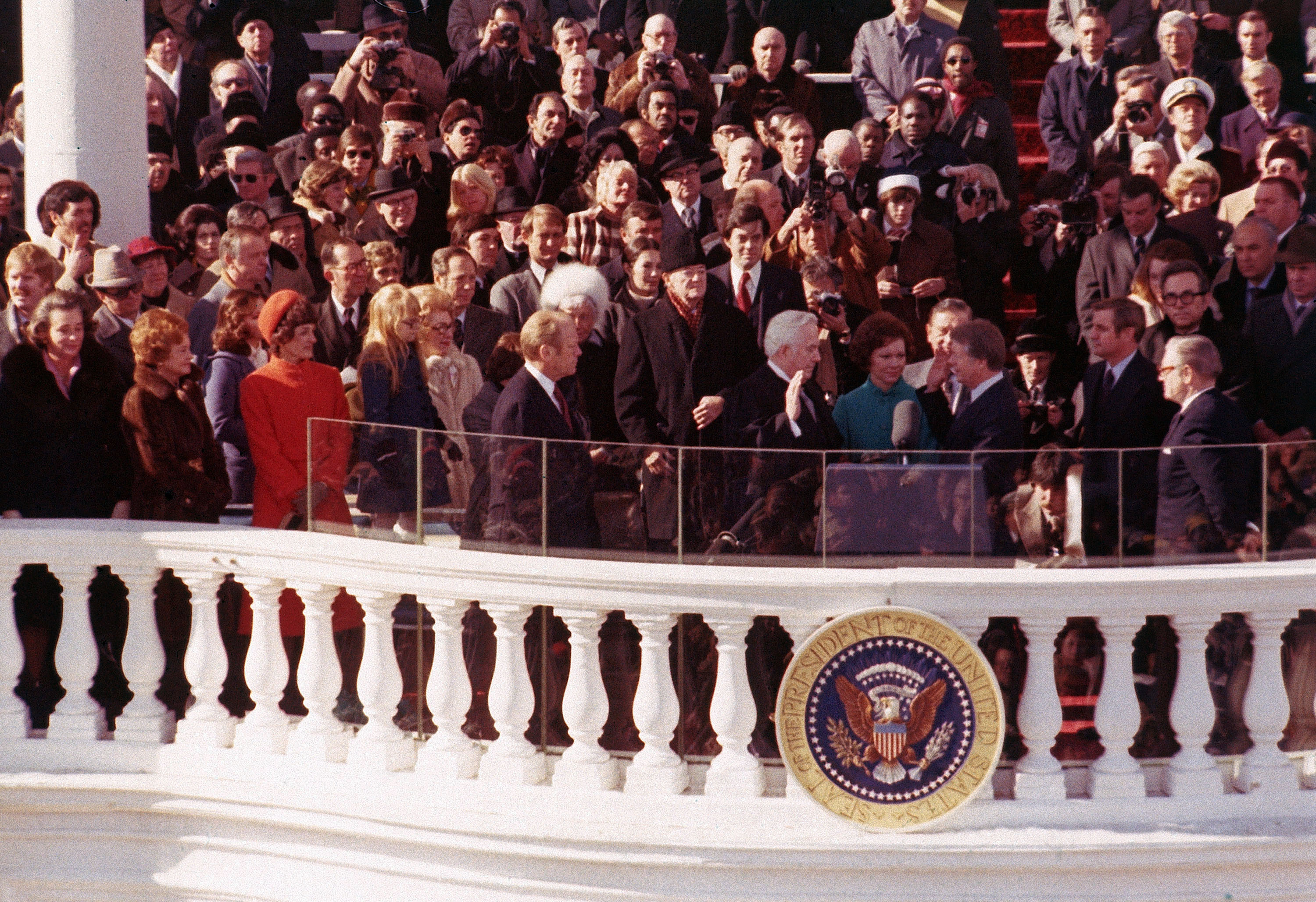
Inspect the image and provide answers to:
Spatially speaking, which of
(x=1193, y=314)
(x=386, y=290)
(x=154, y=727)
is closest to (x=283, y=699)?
(x=154, y=727)

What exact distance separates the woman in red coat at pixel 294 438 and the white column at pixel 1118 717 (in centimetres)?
207

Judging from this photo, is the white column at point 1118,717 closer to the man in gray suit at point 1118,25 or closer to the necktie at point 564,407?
the necktie at point 564,407

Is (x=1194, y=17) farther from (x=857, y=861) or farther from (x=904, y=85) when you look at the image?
(x=857, y=861)

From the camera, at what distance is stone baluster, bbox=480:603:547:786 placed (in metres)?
4.43

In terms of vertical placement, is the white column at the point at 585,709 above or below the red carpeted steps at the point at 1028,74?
below

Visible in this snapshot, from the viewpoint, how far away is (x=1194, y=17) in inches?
396

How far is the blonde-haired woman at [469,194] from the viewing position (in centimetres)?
851

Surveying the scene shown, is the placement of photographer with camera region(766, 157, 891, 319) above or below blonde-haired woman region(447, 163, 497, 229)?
below

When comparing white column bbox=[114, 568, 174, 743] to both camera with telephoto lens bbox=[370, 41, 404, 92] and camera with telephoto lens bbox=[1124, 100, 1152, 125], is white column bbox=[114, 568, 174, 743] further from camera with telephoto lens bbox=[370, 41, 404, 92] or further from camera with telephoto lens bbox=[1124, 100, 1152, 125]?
camera with telephoto lens bbox=[1124, 100, 1152, 125]

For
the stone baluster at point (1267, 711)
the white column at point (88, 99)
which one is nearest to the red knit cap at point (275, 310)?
the white column at point (88, 99)

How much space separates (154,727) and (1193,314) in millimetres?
4324

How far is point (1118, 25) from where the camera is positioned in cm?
1040

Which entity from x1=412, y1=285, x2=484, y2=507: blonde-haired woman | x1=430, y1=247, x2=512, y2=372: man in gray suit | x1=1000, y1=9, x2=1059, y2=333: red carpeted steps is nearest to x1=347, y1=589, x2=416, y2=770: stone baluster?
x1=412, y1=285, x2=484, y2=507: blonde-haired woman

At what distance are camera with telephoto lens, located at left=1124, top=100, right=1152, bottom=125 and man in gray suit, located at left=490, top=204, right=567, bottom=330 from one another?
3.46m
